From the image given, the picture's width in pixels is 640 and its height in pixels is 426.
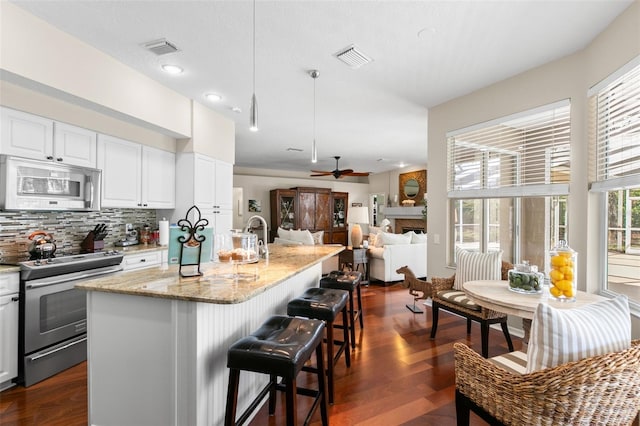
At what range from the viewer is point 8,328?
227 cm

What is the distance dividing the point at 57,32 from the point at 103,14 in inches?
20.8

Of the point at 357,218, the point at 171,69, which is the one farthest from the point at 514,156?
the point at 171,69

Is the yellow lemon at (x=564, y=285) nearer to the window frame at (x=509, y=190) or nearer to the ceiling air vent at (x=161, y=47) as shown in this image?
the window frame at (x=509, y=190)

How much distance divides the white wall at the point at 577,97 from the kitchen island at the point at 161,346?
→ 9.02ft

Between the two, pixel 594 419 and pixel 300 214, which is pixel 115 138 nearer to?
pixel 594 419

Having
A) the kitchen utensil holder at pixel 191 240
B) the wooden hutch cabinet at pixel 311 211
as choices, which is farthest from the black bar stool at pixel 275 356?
the wooden hutch cabinet at pixel 311 211

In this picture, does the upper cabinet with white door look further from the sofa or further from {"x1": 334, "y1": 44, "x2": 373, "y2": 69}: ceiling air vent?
the sofa

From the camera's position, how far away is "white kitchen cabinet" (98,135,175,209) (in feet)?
10.8

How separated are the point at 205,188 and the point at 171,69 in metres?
1.61

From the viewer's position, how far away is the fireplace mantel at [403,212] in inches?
325

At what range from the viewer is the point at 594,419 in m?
1.11

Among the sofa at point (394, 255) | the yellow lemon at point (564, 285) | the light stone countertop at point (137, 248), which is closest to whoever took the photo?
the yellow lemon at point (564, 285)

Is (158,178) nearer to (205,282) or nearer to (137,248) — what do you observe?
(137,248)

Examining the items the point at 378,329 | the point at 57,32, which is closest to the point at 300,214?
the point at 378,329
